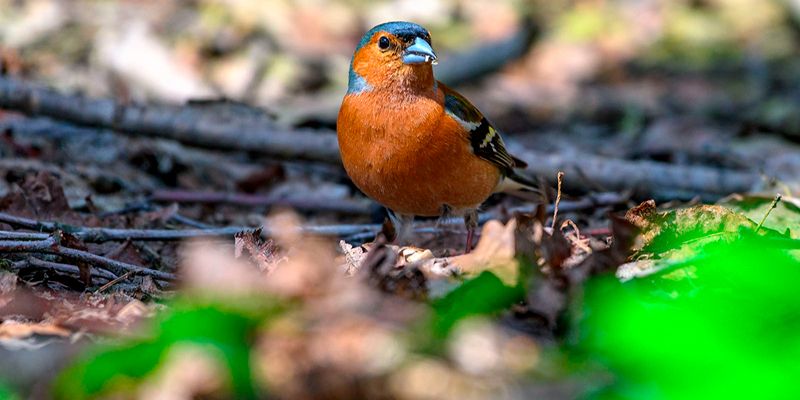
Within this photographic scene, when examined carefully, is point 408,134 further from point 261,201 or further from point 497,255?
point 497,255

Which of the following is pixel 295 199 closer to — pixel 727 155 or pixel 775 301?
pixel 727 155

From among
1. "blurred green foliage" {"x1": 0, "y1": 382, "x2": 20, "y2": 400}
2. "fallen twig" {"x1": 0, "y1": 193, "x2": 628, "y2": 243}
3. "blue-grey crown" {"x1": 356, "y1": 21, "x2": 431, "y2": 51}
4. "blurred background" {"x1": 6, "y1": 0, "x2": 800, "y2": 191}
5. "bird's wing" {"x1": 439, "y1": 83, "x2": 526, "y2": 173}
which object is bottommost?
"blurred green foliage" {"x1": 0, "y1": 382, "x2": 20, "y2": 400}

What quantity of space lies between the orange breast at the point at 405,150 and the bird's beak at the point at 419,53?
0.20 metres

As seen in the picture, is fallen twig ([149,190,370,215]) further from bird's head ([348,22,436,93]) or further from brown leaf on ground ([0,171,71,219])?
bird's head ([348,22,436,93])

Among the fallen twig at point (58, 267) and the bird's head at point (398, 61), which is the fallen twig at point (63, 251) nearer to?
the fallen twig at point (58, 267)

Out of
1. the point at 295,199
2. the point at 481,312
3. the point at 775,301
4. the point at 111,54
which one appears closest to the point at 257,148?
the point at 295,199

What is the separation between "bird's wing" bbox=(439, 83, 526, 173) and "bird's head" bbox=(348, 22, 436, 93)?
0.19 m

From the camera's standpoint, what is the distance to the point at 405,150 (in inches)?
185

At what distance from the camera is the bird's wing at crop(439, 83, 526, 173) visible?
510 centimetres

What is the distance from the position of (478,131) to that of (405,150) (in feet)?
2.30

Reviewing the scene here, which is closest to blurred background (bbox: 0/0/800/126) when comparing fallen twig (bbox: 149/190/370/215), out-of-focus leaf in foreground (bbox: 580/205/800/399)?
fallen twig (bbox: 149/190/370/215)

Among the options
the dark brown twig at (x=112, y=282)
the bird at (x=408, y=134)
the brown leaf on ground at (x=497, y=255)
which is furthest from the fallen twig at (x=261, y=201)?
the brown leaf on ground at (x=497, y=255)

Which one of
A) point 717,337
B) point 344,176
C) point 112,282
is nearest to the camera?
point 717,337

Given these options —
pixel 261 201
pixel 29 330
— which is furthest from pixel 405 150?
pixel 29 330
